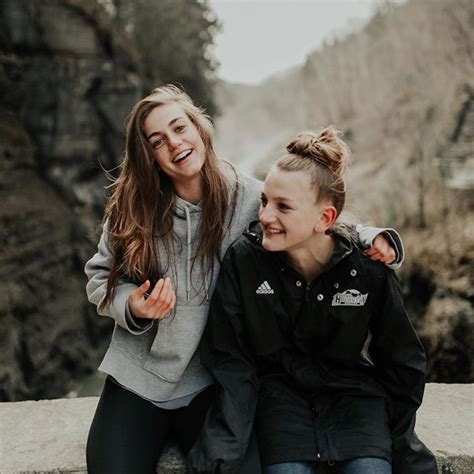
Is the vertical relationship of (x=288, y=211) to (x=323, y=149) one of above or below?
below

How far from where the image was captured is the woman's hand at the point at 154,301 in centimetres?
190

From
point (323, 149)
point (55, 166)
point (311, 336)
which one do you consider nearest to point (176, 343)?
point (311, 336)

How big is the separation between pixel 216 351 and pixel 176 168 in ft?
2.28

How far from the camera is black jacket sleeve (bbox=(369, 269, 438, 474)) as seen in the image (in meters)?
1.87

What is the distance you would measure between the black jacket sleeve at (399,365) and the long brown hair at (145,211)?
2.06ft

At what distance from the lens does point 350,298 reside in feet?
6.25

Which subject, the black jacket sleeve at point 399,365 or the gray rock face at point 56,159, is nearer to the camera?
the black jacket sleeve at point 399,365

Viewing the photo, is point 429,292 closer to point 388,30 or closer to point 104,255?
point 104,255

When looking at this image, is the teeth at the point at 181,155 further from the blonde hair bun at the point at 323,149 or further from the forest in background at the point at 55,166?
the forest in background at the point at 55,166

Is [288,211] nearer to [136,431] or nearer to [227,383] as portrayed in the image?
[227,383]

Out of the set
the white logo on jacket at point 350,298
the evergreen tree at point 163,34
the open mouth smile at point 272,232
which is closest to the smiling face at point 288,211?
the open mouth smile at point 272,232

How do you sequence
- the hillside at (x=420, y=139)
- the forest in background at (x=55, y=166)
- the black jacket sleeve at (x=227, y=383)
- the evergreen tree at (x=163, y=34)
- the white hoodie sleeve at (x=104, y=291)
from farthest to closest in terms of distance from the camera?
the evergreen tree at (x=163, y=34), the forest in background at (x=55, y=166), the hillside at (x=420, y=139), the white hoodie sleeve at (x=104, y=291), the black jacket sleeve at (x=227, y=383)

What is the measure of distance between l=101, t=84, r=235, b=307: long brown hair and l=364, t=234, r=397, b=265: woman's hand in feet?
1.81

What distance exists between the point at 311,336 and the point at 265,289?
0.23m
